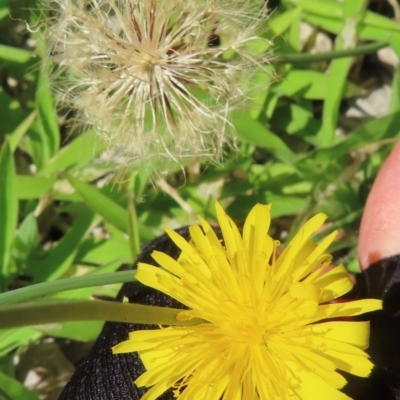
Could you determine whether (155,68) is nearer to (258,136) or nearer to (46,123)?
(258,136)

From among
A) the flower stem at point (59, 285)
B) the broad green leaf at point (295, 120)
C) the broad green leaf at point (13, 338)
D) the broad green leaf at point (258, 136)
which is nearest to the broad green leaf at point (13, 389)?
the broad green leaf at point (13, 338)

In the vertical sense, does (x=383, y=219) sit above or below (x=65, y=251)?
below

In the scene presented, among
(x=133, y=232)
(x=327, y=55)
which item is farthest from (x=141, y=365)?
(x=327, y=55)

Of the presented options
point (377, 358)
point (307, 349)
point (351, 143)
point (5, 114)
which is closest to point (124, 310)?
point (307, 349)

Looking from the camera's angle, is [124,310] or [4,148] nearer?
[124,310]

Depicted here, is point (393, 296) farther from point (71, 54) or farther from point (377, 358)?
point (71, 54)
